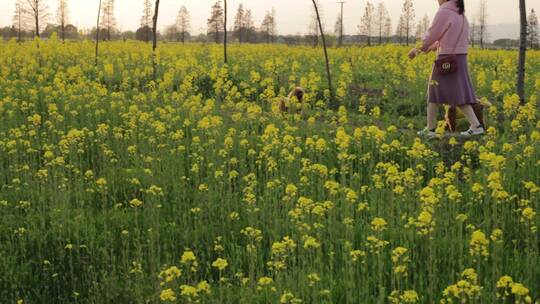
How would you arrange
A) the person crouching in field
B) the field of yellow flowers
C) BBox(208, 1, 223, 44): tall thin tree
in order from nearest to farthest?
the field of yellow flowers < the person crouching in field < BBox(208, 1, 223, 44): tall thin tree

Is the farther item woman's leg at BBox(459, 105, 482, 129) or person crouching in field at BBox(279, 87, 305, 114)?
person crouching in field at BBox(279, 87, 305, 114)

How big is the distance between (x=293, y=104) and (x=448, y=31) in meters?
2.94

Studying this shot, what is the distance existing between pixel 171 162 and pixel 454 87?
3.90 m

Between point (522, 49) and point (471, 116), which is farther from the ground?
point (522, 49)

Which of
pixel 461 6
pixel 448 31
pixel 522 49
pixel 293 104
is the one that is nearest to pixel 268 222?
pixel 448 31

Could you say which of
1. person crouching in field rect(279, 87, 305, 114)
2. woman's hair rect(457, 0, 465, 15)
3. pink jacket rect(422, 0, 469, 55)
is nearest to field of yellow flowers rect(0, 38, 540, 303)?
person crouching in field rect(279, 87, 305, 114)

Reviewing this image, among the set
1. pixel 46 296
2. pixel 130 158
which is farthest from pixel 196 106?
pixel 46 296

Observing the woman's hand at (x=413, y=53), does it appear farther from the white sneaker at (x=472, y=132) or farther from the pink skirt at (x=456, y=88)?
the white sneaker at (x=472, y=132)

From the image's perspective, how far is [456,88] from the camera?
7.76m

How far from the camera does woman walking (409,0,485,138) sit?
766 cm

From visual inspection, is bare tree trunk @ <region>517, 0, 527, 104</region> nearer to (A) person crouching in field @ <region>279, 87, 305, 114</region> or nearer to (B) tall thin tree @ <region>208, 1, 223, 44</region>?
(A) person crouching in field @ <region>279, 87, 305, 114</region>

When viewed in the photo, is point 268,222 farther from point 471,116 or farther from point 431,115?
point 471,116

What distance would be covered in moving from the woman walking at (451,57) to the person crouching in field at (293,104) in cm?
240

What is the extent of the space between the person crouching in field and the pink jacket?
8.14ft
